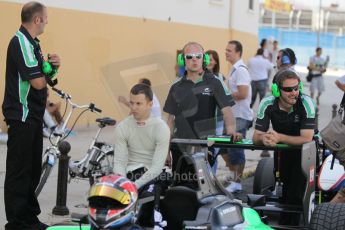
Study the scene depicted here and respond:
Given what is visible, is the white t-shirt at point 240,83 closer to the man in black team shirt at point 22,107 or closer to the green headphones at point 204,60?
the green headphones at point 204,60

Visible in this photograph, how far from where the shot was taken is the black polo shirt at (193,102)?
758 cm

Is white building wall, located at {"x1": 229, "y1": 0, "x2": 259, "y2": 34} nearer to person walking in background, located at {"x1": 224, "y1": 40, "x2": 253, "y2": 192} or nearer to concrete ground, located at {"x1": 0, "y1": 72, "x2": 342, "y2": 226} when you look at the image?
→ concrete ground, located at {"x1": 0, "y1": 72, "x2": 342, "y2": 226}

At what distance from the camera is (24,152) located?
6.34 meters

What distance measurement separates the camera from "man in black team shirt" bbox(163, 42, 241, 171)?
756cm

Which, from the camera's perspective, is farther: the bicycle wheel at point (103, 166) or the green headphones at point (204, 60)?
the bicycle wheel at point (103, 166)

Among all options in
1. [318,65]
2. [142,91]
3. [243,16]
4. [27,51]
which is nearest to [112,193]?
[142,91]

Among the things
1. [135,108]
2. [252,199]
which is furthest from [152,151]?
[252,199]

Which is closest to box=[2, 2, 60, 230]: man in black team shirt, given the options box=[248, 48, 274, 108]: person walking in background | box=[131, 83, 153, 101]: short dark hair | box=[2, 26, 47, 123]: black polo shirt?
box=[2, 26, 47, 123]: black polo shirt

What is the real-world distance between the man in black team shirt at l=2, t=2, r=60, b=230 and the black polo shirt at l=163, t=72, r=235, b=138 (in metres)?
1.61

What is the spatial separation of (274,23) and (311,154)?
72206mm

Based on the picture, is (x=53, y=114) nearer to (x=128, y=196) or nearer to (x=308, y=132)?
(x=308, y=132)

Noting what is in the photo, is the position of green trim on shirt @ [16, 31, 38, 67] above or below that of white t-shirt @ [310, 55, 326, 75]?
above

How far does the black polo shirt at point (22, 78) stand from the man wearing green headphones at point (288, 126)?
1.99 m

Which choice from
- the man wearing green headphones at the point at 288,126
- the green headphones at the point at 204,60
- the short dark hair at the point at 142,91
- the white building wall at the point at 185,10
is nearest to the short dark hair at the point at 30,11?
the short dark hair at the point at 142,91
